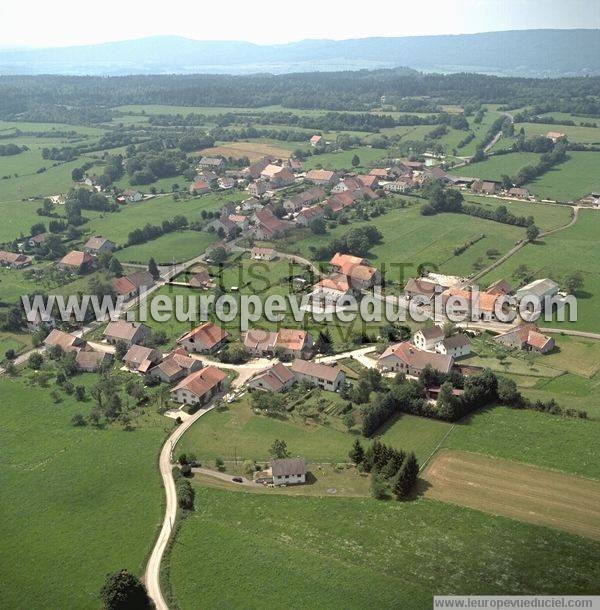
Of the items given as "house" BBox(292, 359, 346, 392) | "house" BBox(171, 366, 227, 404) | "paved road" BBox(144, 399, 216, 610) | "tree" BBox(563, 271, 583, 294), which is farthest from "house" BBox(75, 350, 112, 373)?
"tree" BBox(563, 271, 583, 294)

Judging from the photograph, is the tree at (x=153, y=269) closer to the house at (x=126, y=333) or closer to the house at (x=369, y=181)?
the house at (x=126, y=333)

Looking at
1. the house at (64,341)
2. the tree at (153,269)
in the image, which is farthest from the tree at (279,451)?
the tree at (153,269)

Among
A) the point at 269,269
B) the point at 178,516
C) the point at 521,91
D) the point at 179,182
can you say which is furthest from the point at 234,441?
the point at 521,91

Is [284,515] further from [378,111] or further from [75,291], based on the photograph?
[378,111]

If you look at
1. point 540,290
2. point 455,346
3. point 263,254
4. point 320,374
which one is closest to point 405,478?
point 320,374

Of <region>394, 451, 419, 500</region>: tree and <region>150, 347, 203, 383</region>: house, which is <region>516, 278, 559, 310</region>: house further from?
<region>150, 347, 203, 383</region>: house
